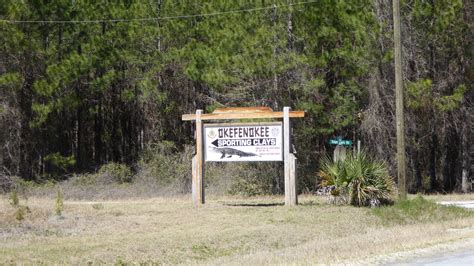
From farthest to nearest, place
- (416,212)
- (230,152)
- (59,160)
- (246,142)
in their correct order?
1. (59,160)
2. (230,152)
3. (246,142)
4. (416,212)

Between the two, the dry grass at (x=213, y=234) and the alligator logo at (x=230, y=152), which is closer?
the dry grass at (x=213, y=234)

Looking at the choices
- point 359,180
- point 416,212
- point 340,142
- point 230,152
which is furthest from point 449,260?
point 340,142

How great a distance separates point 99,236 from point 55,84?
2058cm

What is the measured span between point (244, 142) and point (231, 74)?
9.60 metres

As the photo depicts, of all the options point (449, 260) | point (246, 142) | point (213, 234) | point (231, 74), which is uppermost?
point (231, 74)

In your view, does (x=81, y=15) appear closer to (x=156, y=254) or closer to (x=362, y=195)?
(x=362, y=195)

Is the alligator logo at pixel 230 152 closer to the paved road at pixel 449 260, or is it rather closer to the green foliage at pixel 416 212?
the green foliage at pixel 416 212

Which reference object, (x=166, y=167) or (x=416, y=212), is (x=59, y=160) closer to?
(x=166, y=167)

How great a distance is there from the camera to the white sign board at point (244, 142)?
944 inches

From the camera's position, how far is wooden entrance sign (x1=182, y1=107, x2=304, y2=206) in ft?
77.9

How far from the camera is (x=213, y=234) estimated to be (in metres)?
17.7

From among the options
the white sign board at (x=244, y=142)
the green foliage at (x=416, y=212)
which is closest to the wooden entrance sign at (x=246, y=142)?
the white sign board at (x=244, y=142)

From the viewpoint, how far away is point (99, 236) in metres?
17.2

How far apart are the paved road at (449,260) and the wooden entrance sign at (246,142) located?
10312 millimetres
